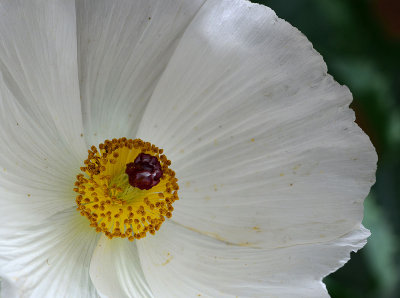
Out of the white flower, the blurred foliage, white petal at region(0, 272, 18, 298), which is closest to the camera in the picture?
white petal at region(0, 272, 18, 298)

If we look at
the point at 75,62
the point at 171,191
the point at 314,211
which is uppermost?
the point at 75,62

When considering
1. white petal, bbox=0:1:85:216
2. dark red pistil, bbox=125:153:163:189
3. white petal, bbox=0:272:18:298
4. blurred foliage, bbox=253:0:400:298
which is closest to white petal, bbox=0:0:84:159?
white petal, bbox=0:1:85:216

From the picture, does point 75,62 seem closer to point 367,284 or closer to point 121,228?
point 121,228

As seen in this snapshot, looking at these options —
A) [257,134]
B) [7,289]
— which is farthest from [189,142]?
[7,289]

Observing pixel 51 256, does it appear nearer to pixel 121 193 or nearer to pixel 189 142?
pixel 121 193

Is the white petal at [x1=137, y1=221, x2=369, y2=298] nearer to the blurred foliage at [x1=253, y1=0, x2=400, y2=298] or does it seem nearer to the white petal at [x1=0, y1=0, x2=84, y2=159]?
the white petal at [x1=0, y1=0, x2=84, y2=159]

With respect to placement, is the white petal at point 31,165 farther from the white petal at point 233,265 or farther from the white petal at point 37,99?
the white petal at point 233,265

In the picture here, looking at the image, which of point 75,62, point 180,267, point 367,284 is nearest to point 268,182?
point 180,267
